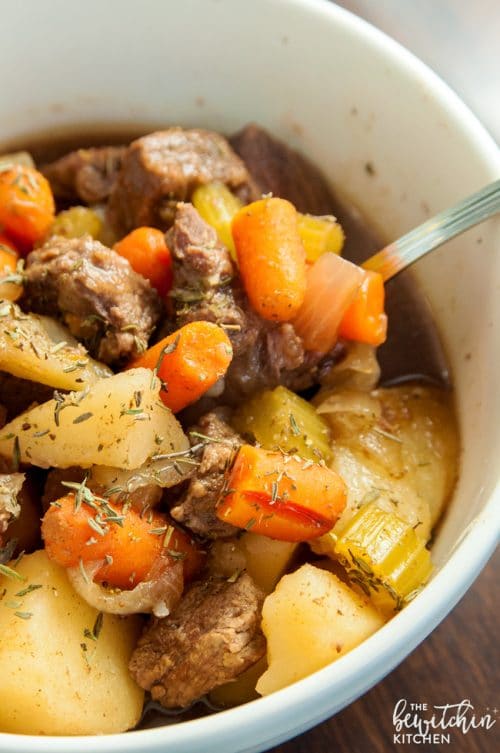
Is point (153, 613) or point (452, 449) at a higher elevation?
point (452, 449)

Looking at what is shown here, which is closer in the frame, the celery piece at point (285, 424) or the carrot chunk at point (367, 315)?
the celery piece at point (285, 424)

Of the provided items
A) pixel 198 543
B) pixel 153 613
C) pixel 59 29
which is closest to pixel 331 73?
A: pixel 59 29

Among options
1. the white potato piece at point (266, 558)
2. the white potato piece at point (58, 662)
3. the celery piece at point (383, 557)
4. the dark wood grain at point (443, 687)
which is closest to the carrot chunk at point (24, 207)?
the white potato piece at point (58, 662)

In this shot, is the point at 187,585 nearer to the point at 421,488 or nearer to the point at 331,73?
the point at 421,488

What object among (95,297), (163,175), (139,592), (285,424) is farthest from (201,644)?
(163,175)

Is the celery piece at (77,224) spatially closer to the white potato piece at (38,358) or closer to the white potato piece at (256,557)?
the white potato piece at (38,358)

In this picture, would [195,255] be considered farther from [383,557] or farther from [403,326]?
[383,557]
